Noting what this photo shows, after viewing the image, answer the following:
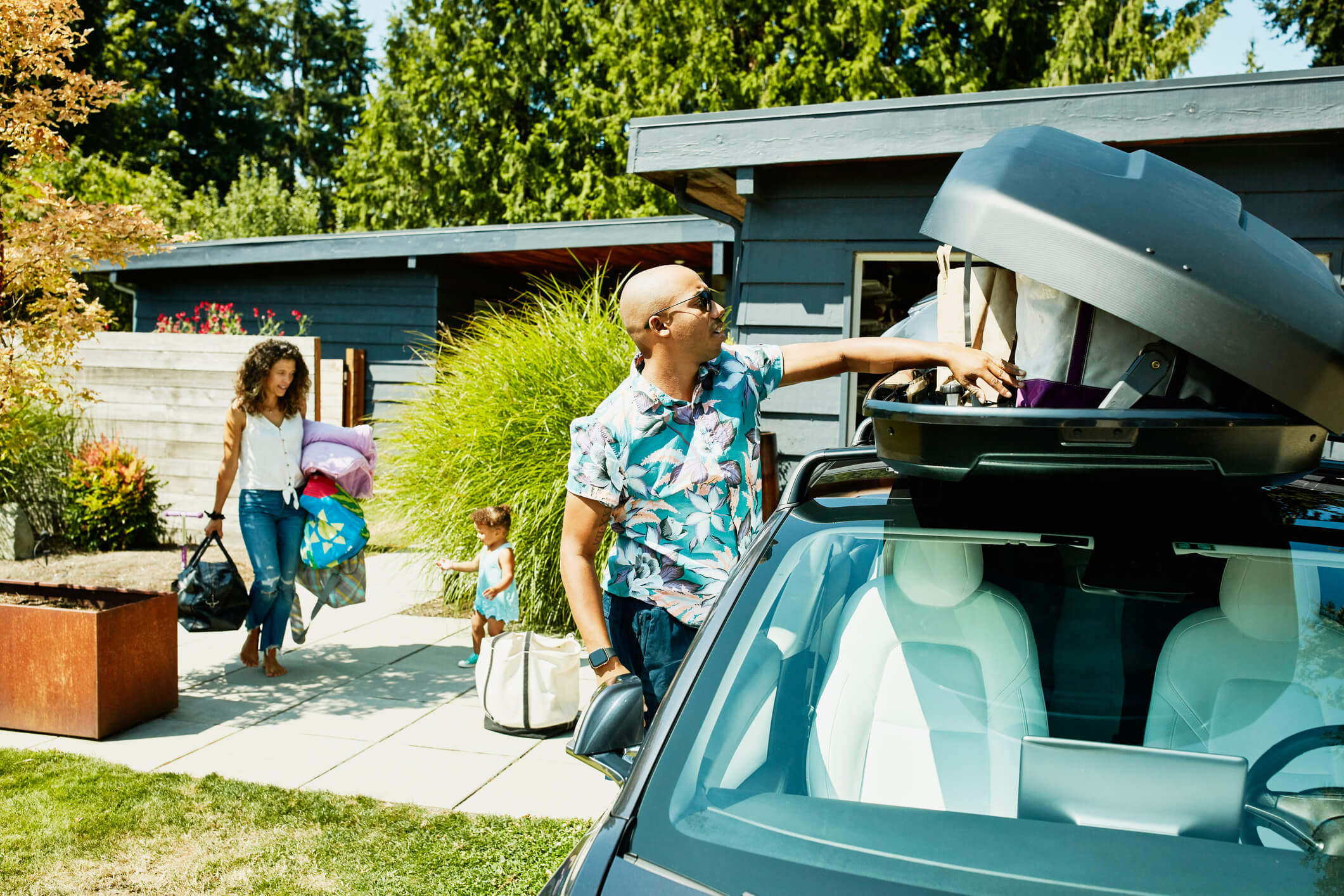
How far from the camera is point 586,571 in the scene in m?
2.72

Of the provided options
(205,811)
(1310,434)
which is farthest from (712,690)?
(205,811)

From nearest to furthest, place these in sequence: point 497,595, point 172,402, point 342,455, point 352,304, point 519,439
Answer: point 497,595
point 342,455
point 519,439
point 172,402
point 352,304

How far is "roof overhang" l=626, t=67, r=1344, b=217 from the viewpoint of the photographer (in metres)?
5.32

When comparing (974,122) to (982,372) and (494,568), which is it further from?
(982,372)

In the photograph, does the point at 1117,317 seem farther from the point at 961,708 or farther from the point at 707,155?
the point at 707,155

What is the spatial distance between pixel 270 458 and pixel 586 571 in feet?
11.3

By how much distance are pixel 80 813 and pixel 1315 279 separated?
423cm

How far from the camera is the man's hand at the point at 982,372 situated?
2150 millimetres

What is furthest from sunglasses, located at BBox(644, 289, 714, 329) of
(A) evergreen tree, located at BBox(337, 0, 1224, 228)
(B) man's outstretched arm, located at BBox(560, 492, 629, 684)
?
(A) evergreen tree, located at BBox(337, 0, 1224, 228)

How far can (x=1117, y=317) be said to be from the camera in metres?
1.85

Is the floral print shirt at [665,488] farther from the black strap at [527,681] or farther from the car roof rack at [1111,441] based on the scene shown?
the black strap at [527,681]

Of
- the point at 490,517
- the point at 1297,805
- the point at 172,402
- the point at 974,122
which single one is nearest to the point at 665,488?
the point at 1297,805

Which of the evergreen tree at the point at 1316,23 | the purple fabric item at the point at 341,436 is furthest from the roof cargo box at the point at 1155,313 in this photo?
the evergreen tree at the point at 1316,23

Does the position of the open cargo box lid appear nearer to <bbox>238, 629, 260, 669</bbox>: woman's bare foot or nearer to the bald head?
the bald head
